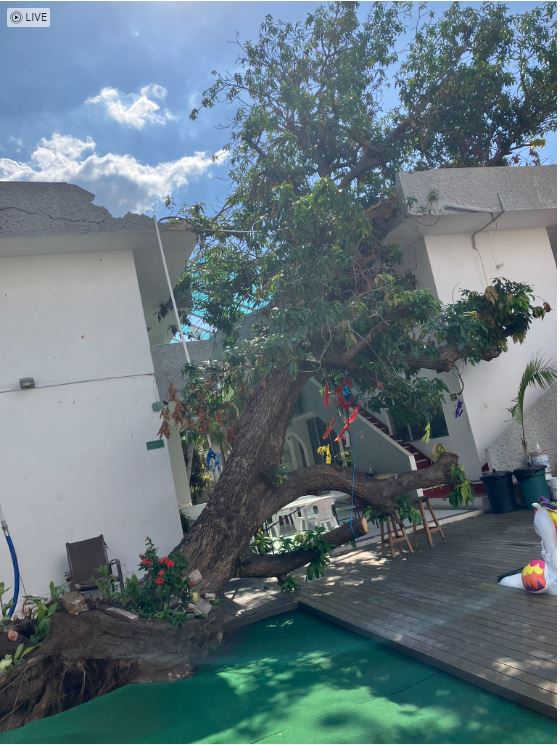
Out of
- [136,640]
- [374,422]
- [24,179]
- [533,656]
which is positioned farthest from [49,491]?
[374,422]

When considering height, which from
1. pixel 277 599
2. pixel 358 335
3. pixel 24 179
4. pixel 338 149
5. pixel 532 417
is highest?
pixel 338 149

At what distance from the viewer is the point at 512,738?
3.22m

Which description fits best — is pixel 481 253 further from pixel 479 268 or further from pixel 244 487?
pixel 244 487

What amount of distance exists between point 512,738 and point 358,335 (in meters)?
4.93

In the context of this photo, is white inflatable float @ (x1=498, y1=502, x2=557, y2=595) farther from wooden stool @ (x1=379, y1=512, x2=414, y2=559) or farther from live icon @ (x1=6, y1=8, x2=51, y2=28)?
live icon @ (x1=6, y1=8, x2=51, y2=28)

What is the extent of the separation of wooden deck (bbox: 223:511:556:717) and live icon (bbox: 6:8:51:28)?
7.07 metres

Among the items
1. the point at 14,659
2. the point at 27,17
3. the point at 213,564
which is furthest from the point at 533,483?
the point at 27,17

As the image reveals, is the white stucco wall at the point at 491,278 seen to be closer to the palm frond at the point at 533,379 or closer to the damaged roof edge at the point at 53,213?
the palm frond at the point at 533,379

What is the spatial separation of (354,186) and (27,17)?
19.0 ft

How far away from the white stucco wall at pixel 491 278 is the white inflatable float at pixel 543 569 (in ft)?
15.2

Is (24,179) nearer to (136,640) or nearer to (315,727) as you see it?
(136,640)

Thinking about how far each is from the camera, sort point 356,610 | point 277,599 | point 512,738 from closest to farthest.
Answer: point 512,738, point 356,610, point 277,599

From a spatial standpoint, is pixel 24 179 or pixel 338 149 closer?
pixel 24 179

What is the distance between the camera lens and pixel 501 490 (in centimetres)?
952
